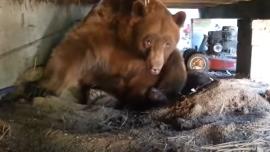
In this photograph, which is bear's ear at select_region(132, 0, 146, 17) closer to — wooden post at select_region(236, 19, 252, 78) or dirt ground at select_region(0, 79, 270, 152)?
dirt ground at select_region(0, 79, 270, 152)

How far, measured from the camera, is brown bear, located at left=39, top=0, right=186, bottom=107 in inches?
148

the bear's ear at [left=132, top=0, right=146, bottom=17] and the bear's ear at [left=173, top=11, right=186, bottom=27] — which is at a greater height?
the bear's ear at [left=132, top=0, right=146, bottom=17]

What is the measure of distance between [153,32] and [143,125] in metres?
0.87

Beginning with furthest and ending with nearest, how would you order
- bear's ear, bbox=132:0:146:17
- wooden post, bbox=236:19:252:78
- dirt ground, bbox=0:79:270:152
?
1. wooden post, bbox=236:19:252:78
2. bear's ear, bbox=132:0:146:17
3. dirt ground, bbox=0:79:270:152

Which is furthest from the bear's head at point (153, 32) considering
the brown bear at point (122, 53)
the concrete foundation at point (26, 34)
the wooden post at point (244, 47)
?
the wooden post at point (244, 47)

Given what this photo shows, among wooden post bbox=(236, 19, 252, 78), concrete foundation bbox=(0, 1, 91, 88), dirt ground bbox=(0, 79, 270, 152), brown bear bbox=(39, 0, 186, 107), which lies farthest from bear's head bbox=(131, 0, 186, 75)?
wooden post bbox=(236, 19, 252, 78)

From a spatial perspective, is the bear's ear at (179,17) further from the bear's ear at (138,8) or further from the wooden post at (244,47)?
the wooden post at (244,47)

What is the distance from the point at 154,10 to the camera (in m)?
3.83

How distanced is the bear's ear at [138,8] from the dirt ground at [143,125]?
2.58 feet

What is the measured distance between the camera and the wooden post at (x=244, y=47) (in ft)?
17.2

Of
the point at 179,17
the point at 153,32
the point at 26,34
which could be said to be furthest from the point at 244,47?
the point at 26,34

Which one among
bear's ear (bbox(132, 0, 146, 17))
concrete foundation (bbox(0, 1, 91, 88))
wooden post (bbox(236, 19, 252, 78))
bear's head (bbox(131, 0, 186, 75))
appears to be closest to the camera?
bear's head (bbox(131, 0, 186, 75))

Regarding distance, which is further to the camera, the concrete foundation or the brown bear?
the concrete foundation

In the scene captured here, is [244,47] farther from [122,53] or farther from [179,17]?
[122,53]
